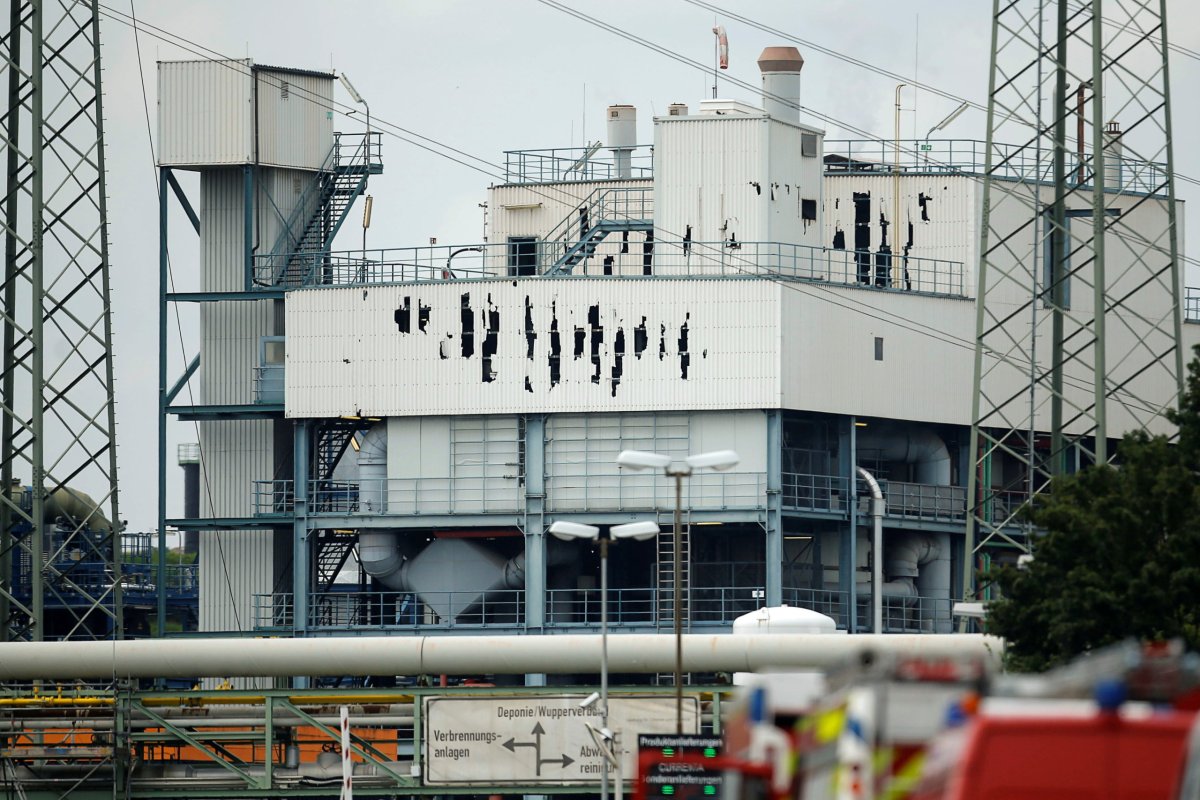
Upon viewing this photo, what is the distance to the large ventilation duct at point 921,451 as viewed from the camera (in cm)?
7481

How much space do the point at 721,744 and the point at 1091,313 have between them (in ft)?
161

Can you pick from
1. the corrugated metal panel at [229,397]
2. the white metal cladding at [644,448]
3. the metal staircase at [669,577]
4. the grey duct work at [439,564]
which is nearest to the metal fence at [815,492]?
the white metal cladding at [644,448]

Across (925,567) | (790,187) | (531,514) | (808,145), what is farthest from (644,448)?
(808,145)

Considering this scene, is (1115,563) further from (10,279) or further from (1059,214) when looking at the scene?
(10,279)

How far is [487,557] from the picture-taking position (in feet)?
240

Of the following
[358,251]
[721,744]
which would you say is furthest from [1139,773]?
[358,251]

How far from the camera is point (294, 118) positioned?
254ft

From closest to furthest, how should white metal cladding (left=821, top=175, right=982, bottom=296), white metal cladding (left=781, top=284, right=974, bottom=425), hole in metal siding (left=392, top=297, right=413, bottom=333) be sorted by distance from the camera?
white metal cladding (left=781, top=284, right=974, bottom=425)
hole in metal siding (left=392, top=297, right=413, bottom=333)
white metal cladding (left=821, top=175, right=982, bottom=296)

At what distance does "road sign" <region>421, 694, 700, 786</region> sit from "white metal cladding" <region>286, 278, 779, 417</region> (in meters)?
23.9

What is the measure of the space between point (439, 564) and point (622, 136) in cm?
2163

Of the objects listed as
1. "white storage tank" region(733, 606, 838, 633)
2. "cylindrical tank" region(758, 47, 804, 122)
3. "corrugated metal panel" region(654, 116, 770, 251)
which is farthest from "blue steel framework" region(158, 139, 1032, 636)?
"white storage tank" region(733, 606, 838, 633)

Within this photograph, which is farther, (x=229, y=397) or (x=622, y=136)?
(x=622, y=136)

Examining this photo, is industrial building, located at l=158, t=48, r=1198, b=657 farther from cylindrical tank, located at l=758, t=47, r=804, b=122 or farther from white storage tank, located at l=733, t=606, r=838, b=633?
white storage tank, located at l=733, t=606, r=838, b=633

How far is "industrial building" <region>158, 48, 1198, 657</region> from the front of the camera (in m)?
71.0
